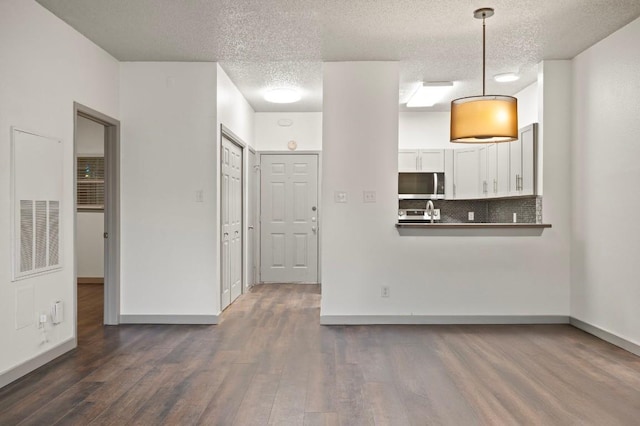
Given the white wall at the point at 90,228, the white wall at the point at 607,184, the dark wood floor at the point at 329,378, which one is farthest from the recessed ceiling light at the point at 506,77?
the white wall at the point at 90,228

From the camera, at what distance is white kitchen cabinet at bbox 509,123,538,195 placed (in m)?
5.49

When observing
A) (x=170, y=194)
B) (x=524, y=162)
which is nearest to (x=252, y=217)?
(x=170, y=194)

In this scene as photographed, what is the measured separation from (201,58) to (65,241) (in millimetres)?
2203

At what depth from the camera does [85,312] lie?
5902 millimetres

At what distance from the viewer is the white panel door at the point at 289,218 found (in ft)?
26.5

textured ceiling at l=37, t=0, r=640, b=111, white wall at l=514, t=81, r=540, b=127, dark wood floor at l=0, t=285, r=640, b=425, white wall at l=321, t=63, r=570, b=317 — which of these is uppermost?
textured ceiling at l=37, t=0, r=640, b=111

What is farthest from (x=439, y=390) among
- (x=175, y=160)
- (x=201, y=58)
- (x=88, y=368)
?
(x=201, y=58)

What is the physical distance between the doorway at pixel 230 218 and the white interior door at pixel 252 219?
1.87 ft

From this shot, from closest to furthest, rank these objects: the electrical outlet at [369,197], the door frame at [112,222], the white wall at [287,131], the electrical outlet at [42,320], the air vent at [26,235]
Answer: the air vent at [26,235]
the electrical outlet at [42,320]
the door frame at [112,222]
the electrical outlet at [369,197]
the white wall at [287,131]

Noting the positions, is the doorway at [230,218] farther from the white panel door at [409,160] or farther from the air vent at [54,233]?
the white panel door at [409,160]

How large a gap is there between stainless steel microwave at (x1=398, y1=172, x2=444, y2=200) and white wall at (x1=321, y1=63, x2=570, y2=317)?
246cm

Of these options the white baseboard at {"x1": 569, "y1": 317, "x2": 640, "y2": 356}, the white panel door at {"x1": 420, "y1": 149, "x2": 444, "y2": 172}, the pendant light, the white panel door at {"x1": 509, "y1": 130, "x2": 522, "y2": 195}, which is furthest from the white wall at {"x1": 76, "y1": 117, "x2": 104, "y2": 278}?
the white baseboard at {"x1": 569, "y1": 317, "x2": 640, "y2": 356}

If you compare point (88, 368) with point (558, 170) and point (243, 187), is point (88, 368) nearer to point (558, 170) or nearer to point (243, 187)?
point (243, 187)

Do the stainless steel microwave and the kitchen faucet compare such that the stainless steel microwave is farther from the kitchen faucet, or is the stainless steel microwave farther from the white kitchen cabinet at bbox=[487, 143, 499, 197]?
the white kitchen cabinet at bbox=[487, 143, 499, 197]
